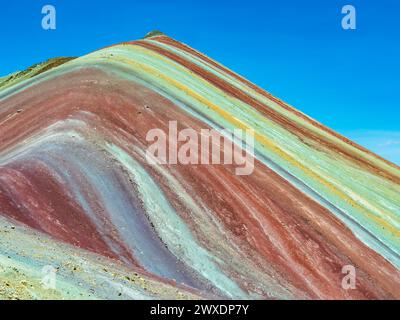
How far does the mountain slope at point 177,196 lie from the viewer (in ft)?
76.6

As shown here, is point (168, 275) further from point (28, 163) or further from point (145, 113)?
point (145, 113)

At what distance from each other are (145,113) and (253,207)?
9700mm

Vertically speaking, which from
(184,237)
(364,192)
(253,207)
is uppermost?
(364,192)

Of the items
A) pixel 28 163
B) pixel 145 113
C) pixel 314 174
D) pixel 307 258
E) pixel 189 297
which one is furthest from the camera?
pixel 314 174

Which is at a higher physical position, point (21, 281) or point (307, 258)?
point (307, 258)

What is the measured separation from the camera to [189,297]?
1631cm

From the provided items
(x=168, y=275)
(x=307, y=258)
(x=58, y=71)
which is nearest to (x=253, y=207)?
(x=307, y=258)

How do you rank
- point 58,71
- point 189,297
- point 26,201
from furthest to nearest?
point 58,71, point 26,201, point 189,297

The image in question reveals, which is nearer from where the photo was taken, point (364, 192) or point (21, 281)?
point (21, 281)

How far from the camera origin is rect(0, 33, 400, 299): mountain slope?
76.6 ft

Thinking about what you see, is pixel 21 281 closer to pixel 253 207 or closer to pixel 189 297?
pixel 189 297

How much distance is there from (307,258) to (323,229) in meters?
3.64

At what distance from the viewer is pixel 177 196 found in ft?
93.6

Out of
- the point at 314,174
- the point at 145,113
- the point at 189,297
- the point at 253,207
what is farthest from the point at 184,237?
the point at 314,174
